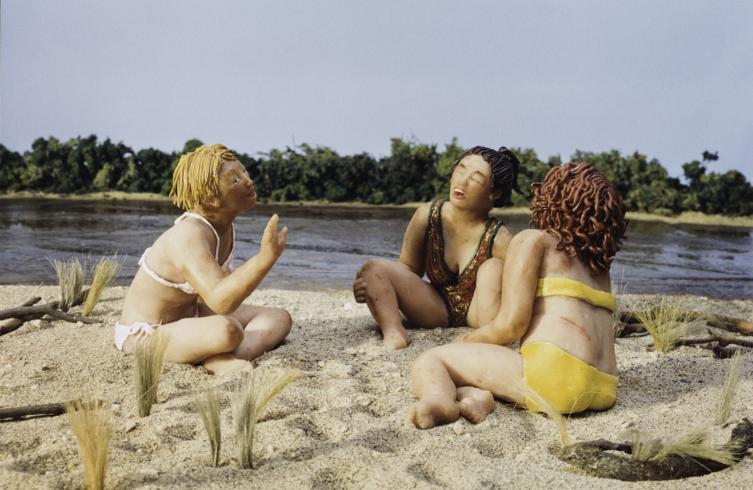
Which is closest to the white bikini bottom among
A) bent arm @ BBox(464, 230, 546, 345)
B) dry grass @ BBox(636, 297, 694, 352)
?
bent arm @ BBox(464, 230, 546, 345)

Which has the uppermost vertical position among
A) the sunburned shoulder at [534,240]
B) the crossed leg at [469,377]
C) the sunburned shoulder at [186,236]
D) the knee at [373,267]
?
the sunburned shoulder at [534,240]

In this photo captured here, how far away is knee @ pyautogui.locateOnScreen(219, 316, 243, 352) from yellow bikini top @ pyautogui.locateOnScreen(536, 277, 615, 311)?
61.6 inches

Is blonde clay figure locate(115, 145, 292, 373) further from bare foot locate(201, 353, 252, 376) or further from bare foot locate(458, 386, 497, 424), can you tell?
bare foot locate(458, 386, 497, 424)

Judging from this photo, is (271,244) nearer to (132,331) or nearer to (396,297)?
(132,331)

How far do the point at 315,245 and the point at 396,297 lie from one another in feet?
23.3

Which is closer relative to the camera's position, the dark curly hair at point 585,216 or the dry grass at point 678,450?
the dry grass at point 678,450

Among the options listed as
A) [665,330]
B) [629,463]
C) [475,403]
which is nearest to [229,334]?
[475,403]

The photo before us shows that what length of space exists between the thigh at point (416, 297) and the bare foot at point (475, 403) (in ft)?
4.60

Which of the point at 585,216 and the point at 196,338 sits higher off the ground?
the point at 585,216

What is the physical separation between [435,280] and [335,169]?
17.0 meters

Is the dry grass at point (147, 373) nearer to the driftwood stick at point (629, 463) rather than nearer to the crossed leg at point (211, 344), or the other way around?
the crossed leg at point (211, 344)

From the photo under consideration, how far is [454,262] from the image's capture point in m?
4.65

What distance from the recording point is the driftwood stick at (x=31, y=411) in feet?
9.60

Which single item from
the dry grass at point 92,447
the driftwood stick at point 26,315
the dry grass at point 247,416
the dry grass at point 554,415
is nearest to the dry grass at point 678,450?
the dry grass at point 554,415
